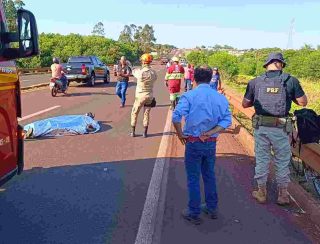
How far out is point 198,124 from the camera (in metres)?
4.64

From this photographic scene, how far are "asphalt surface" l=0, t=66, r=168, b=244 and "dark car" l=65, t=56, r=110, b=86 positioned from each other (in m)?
14.6

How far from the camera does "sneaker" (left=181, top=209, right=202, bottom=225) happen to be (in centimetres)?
470

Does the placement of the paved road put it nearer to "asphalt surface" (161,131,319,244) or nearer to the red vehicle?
"asphalt surface" (161,131,319,244)

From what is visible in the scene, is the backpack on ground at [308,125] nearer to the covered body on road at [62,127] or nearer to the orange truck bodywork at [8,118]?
the orange truck bodywork at [8,118]

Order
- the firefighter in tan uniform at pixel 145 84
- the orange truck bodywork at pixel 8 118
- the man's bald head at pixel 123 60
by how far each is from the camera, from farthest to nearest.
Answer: the man's bald head at pixel 123 60 → the firefighter in tan uniform at pixel 145 84 → the orange truck bodywork at pixel 8 118

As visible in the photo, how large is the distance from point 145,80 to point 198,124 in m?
4.92

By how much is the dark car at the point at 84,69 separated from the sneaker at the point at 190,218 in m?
20.4

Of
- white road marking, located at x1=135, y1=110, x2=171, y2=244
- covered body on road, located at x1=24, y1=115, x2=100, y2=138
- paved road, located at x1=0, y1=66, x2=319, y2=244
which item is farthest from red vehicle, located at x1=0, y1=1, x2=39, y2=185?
covered body on road, located at x1=24, y1=115, x2=100, y2=138

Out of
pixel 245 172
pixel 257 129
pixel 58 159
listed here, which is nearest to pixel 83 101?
pixel 58 159

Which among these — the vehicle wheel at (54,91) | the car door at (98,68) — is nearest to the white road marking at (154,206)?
the vehicle wheel at (54,91)

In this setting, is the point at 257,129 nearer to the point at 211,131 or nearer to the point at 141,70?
the point at 211,131

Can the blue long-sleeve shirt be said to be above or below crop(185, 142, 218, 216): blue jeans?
above

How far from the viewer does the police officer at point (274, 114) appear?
5098mm

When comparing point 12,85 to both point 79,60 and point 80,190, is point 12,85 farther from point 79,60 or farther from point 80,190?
point 79,60
